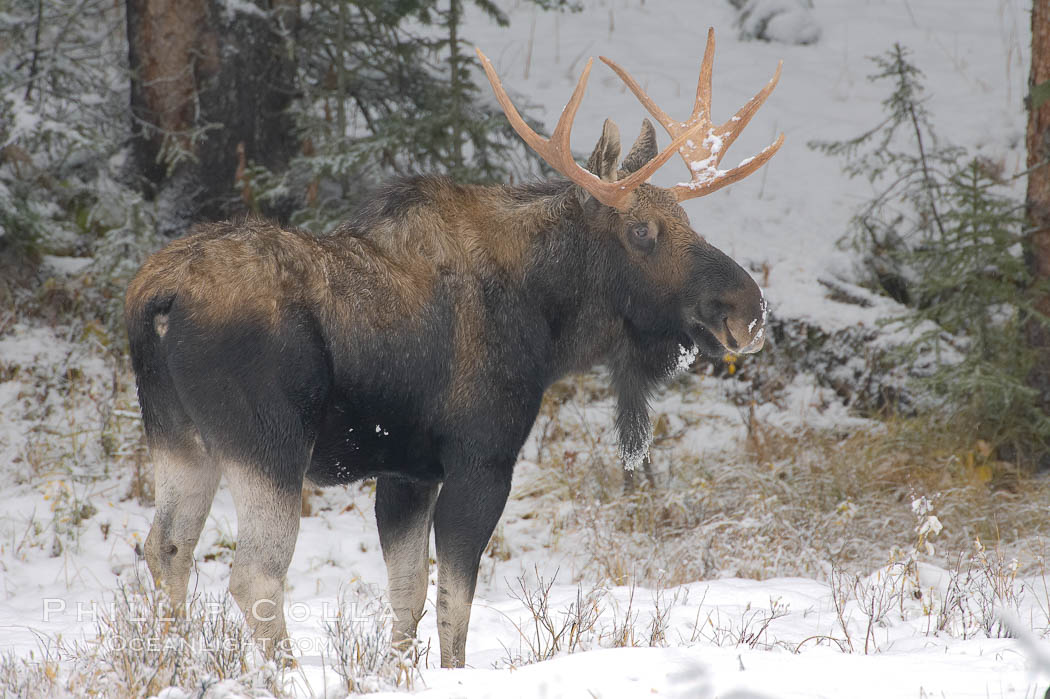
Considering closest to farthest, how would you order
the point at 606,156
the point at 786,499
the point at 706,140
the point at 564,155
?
the point at 564,155 < the point at 606,156 < the point at 706,140 < the point at 786,499

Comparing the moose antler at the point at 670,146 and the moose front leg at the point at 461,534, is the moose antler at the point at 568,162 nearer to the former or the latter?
the moose antler at the point at 670,146

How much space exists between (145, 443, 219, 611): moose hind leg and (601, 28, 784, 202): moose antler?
95.8 inches

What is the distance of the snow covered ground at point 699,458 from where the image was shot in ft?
11.2

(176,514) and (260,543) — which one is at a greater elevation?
(176,514)

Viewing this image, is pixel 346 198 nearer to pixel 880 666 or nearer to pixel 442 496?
pixel 442 496

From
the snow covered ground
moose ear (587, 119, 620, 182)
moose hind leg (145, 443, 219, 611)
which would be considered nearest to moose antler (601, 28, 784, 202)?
moose ear (587, 119, 620, 182)

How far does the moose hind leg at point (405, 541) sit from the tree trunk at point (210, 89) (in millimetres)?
4888

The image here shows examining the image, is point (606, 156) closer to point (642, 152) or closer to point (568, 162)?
point (568, 162)

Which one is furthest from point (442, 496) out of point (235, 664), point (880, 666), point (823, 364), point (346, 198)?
point (823, 364)

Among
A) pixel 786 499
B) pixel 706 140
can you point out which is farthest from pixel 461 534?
pixel 786 499

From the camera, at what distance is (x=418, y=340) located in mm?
4078

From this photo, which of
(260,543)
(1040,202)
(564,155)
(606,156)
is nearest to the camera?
(260,543)

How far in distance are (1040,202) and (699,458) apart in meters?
3.20

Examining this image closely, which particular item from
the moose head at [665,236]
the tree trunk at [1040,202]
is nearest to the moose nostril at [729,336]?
the moose head at [665,236]
